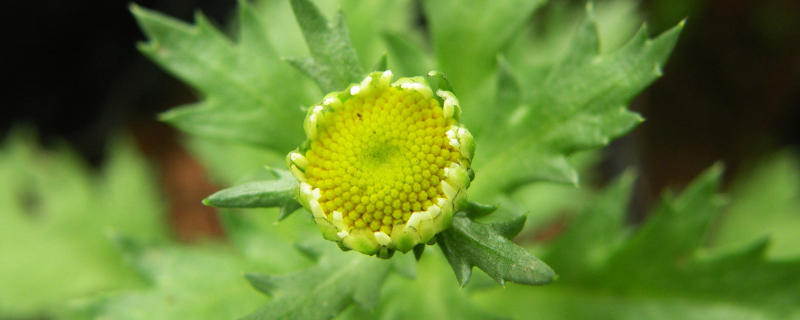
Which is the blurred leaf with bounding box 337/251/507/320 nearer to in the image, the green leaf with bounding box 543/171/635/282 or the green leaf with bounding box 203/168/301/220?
the green leaf with bounding box 543/171/635/282

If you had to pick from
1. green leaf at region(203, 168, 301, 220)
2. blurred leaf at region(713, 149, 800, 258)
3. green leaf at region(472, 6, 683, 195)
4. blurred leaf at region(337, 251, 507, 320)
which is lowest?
green leaf at region(203, 168, 301, 220)

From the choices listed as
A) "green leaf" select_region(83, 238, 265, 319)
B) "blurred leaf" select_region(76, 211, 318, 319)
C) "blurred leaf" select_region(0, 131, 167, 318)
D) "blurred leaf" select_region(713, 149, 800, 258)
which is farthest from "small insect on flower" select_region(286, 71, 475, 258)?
"blurred leaf" select_region(713, 149, 800, 258)

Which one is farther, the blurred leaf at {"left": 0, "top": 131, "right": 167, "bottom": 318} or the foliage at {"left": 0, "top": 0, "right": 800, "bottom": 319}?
the blurred leaf at {"left": 0, "top": 131, "right": 167, "bottom": 318}

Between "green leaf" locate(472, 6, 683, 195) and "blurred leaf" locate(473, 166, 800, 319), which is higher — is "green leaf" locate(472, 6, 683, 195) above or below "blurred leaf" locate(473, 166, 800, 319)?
above

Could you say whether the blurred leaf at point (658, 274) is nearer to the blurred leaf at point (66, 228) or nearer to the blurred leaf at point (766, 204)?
the blurred leaf at point (766, 204)

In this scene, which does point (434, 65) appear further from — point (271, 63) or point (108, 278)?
point (108, 278)

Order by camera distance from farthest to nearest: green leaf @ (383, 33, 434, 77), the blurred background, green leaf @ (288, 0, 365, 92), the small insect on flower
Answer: the blurred background
green leaf @ (383, 33, 434, 77)
green leaf @ (288, 0, 365, 92)
the small insect on flower

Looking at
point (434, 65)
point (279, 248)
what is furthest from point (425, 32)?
point (279, 248)

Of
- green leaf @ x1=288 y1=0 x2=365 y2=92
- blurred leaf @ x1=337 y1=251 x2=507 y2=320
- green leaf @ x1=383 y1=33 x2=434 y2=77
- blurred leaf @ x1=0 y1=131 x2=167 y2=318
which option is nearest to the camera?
green leaf @ x1=288 y1=0 x2=365 y2=92
